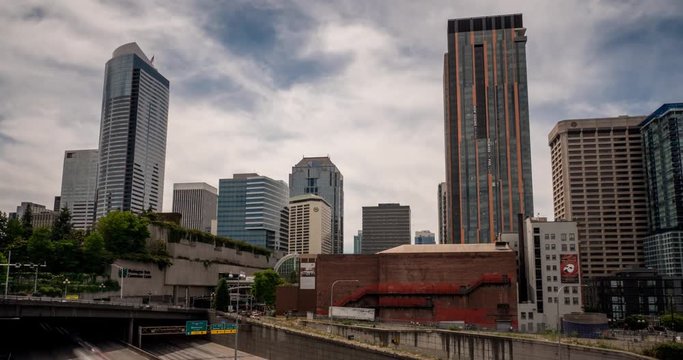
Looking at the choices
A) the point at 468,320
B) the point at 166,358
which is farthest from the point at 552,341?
the point at 166,358

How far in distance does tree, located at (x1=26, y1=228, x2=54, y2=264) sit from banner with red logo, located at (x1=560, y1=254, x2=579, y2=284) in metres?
94.8

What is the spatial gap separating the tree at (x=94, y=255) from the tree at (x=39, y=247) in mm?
6045

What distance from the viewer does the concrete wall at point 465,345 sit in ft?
193

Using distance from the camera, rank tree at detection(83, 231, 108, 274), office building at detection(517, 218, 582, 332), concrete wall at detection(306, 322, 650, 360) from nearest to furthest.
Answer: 1. concrete wall at detection(306, 322, 650, 360)
2. office building at detection(517, 218, 582, 332)
3. tree at detection(83, 231, 108, 274)

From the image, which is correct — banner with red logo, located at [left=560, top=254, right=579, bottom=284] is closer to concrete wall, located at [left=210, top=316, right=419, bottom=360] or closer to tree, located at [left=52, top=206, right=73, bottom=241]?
concrete wall, located at [left=210, top=316, right=419, bottom=360]

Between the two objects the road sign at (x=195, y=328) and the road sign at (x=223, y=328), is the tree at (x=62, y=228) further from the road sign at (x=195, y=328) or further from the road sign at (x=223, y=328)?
the road sign at (x=223, y=328)

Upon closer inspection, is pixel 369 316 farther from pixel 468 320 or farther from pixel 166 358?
pixel 166 358

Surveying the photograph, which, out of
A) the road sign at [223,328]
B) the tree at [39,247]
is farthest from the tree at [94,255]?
the road sign at [223,328]

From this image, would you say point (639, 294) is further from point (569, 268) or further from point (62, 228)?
point (62, 228)

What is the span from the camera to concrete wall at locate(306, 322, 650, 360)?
5880 centimetres

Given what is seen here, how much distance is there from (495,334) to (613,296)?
108m

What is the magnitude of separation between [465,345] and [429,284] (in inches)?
1357

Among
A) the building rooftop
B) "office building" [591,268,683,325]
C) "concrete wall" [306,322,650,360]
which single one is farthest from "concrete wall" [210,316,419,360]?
"office building" [591,268,683,325]

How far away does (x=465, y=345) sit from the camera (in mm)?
69000
